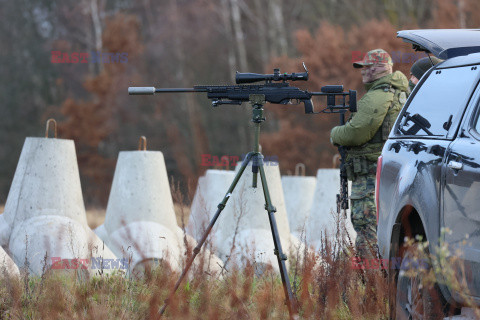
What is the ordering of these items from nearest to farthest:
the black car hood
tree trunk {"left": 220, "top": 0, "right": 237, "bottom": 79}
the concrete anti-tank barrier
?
the black car hood < the concrete anti-tank barrier < tree trunk {"left": 220, "top": 0, "right": 237, "bottom": 79}

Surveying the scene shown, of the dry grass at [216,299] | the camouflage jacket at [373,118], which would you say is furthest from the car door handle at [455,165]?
the camouflage jacket at [373,118]

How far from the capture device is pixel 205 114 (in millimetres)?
35750

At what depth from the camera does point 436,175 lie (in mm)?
4199

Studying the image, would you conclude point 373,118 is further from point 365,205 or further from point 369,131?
point 365,205

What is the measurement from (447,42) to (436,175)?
979 millimetres

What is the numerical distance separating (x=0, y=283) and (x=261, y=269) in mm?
2520

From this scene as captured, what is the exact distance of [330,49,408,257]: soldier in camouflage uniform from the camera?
6570 mm

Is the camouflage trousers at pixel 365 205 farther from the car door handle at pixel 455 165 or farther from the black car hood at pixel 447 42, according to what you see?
the car door handle at pixel 455 165

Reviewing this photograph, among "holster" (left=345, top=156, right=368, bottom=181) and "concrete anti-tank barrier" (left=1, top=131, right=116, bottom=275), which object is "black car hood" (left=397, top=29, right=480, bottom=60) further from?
"concrete anti-tank barrier" (left=1, top=131, right=116, bottom=275)

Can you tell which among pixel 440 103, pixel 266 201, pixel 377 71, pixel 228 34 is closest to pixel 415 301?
pixel 440 103

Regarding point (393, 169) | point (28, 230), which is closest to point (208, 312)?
point (393, 169)

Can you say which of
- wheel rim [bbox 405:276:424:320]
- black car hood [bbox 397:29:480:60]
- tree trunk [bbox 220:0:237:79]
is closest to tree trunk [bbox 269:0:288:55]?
tree trunk [bbox 220:0:237:79]

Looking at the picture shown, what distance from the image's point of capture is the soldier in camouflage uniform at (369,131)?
259 inches

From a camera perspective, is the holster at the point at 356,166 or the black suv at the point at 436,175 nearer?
the black suv at the point at 436,175
